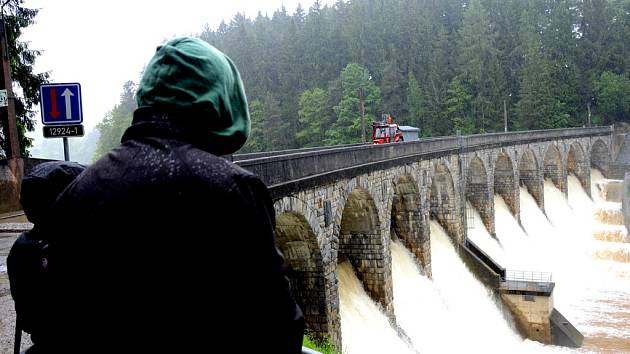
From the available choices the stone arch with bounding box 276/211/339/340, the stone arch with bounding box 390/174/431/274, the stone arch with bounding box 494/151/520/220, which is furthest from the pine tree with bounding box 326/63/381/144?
the stone arch with bounding box 276/211/339/340

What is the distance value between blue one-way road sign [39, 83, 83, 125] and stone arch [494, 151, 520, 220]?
93.7 feet

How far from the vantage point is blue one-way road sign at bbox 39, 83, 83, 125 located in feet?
22.9

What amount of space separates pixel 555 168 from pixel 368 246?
1127 inches

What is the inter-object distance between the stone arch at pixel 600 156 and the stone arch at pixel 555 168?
11727mm

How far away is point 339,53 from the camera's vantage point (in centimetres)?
7650

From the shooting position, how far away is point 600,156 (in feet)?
165

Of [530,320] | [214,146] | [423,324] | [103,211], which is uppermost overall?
[214,146]

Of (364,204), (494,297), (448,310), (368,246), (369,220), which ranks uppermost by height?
(364,204)

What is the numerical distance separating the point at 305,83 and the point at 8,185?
62.1 metres

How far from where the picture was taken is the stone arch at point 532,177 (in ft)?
119

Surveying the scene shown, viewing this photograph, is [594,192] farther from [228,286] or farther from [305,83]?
[228,286]

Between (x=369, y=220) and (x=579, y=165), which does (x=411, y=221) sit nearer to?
(x=369, y=220)

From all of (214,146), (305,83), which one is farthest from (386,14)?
(214,146)

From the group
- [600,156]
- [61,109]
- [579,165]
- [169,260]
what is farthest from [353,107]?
[169,260]
